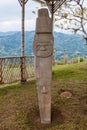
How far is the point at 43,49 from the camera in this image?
7.54 metres

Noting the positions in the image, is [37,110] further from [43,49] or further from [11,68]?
[11,68]

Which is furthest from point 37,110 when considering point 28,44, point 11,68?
point 28,44

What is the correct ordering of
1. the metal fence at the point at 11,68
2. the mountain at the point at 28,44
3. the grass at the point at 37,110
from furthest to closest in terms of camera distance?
the mountain at the point at 28,44 < the metal fence at the point at 11,68 < the grass at the point at 37,110

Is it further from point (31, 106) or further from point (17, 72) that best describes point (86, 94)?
point (17, 72)

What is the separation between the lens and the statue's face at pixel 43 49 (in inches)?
297

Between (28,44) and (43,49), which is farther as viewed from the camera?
(28,44)

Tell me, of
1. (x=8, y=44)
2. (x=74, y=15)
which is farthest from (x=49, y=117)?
(x=8, y=44)

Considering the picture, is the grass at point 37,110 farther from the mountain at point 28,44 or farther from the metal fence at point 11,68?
the mountain at point 28,44

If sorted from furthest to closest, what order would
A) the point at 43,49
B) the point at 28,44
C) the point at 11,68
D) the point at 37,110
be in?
the point at 28,44 < the point at 11,68 < the point at 37,110 < the point at 43,49

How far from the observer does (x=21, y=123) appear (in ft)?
26.1

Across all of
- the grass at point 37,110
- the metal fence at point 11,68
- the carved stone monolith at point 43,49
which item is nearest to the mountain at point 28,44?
the metal fence at point 11,68

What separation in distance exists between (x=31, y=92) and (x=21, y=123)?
10.2 ft

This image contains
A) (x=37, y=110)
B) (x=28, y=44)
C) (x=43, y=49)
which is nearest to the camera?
(x=43, y=49)

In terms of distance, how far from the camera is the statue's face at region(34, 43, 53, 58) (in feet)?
24.8
